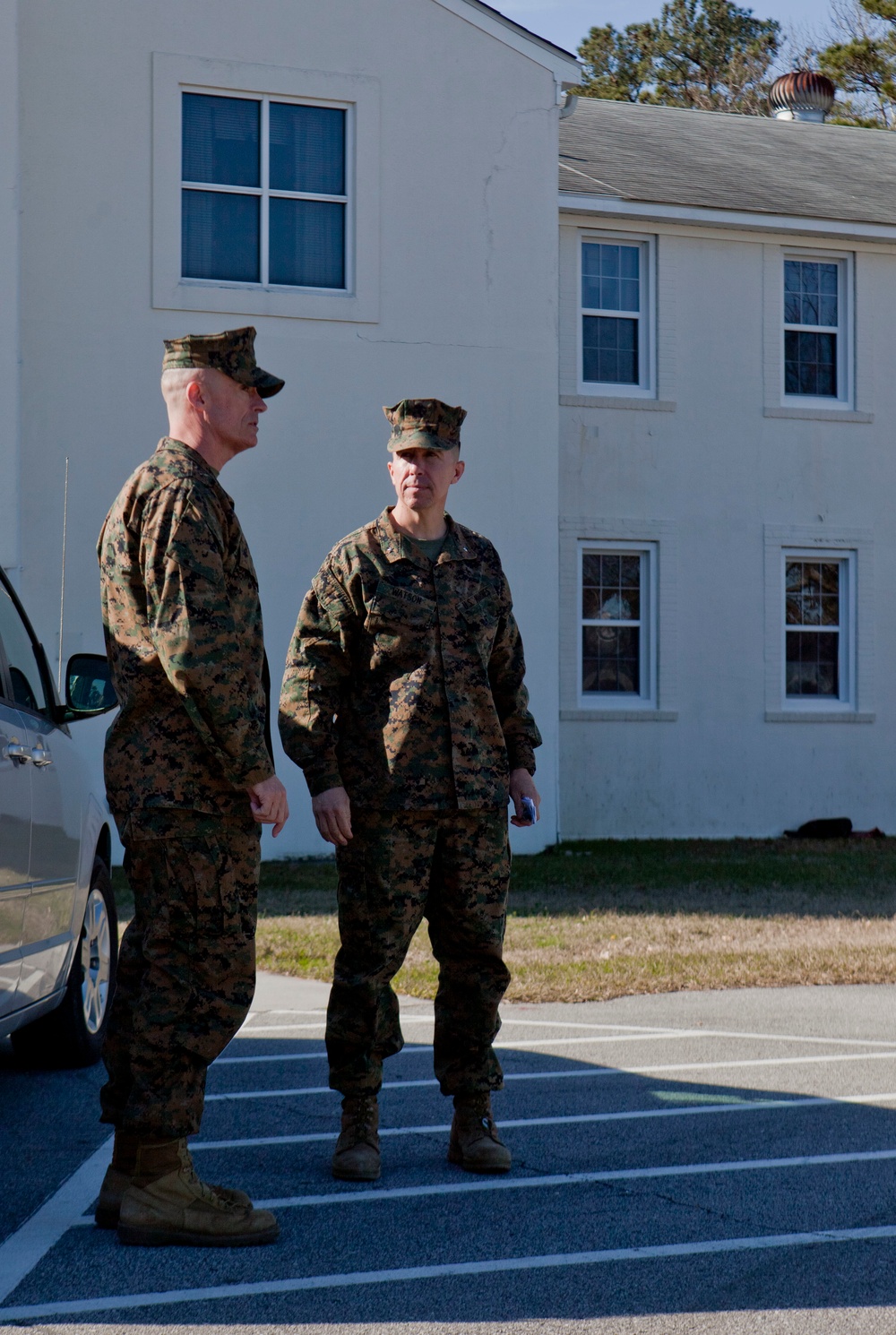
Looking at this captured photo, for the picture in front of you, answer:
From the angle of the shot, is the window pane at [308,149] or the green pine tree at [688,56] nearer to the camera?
the window pane at [308,149]

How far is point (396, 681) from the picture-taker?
4570 millimetres

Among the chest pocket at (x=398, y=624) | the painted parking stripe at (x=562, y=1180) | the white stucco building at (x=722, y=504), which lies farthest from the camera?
the white stucco building at (x=722, y=504)

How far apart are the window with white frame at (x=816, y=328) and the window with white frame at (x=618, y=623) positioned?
281 cm

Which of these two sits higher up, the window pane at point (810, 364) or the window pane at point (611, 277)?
the window pane at point (611, 277)

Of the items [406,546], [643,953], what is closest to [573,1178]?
[406,546]

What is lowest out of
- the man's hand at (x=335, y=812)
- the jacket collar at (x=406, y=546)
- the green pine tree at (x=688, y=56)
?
the man's hand at (x=335, y=812)

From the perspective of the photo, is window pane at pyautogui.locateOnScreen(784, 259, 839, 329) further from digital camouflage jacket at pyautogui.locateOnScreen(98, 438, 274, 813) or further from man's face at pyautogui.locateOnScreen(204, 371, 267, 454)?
digital camouflage jacket at pyautogui.locateOnScreen(98, 438, 274, 813)

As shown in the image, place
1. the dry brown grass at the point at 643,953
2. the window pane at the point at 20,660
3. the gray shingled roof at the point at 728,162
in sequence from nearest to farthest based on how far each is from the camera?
the window pane at the point at 20,660, the dry brown grass at the point at 643,953, the gray shingled roof at the point at 728,162

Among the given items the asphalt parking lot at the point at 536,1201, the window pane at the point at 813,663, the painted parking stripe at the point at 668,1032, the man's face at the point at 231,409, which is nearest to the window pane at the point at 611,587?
the window pane at the point at 813,663

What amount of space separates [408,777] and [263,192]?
33.2 feet

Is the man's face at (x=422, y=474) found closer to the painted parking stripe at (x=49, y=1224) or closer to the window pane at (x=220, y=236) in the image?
the painted parking stripe at (x=49, y=1224)

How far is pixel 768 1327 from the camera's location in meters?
3.33

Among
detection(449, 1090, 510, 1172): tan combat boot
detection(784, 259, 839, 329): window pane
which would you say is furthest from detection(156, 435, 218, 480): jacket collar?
detection(784, 259, 839, 329): window pane

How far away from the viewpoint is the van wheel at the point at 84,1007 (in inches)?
237
